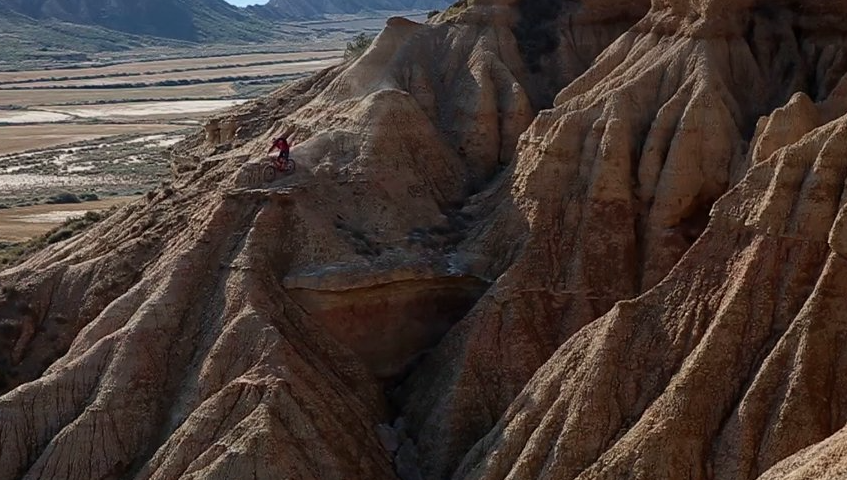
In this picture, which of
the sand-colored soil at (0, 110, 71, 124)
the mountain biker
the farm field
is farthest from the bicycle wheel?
the sand-colored soil at (0, 110, 71, 124)

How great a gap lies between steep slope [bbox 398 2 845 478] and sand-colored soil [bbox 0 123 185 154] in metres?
112

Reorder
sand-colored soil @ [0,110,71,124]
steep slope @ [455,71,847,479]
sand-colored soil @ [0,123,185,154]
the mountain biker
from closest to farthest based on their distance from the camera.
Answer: steep slope @ [455,71,847,479] → the mountain biker → sand-colored soil @ [0,123,185,154] → sand-colored soil @ [0,110,71,124]

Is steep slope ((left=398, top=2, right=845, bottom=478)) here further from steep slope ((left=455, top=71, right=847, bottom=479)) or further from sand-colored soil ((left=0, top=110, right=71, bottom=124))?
sand-colored soil ((left=0, top=110, right=71, bottom=124))

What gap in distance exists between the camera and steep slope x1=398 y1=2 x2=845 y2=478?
1284 inches

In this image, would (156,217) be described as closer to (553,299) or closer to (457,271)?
(457,271)

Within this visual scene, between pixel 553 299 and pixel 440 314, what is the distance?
4.18 metres

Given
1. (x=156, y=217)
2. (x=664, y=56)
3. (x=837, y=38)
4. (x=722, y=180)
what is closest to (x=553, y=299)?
(x=722, y=180)

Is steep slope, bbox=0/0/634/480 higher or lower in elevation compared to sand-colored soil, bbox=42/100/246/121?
higher

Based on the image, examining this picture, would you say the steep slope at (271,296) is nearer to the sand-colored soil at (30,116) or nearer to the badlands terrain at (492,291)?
the badlands terrain at (492,291)

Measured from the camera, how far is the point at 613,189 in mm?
33719

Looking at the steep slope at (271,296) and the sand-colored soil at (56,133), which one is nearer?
the steep slope at (271,296)

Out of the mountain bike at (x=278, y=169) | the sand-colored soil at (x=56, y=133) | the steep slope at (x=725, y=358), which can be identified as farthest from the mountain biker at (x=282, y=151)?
the sand-colored soil at (x=56, y=133)

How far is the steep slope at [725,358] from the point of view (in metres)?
25.5

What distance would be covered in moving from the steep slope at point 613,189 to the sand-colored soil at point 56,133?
111843mm
